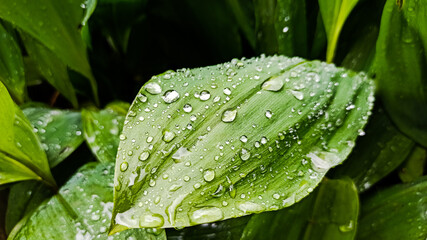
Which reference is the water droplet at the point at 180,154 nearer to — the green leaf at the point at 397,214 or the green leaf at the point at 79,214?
the green leaf at the point at 79,214

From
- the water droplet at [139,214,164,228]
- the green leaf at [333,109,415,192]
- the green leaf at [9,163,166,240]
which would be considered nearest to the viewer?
the water droplet at [139,214,164,228]

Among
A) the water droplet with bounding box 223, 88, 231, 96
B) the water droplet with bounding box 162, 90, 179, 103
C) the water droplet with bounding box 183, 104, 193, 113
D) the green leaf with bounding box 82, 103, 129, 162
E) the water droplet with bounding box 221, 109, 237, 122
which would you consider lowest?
the green leaf with bounding box 82, 103, 129, 162

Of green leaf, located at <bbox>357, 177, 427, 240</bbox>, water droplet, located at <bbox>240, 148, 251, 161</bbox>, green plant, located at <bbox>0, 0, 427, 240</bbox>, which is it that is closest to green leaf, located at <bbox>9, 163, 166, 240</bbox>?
green plant, located at <bbox>0, 0, 427, 240</bbox>

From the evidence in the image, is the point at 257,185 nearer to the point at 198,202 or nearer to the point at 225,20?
the point at 198,202

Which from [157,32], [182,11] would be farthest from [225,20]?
[157,32]

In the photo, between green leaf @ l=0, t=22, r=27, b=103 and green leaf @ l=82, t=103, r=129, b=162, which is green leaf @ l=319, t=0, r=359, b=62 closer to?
green leaf @ l=82, t=103, r=129, b=162

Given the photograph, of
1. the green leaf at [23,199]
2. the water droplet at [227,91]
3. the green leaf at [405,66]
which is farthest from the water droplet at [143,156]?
the green leaf at [405,66]
